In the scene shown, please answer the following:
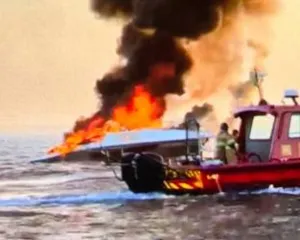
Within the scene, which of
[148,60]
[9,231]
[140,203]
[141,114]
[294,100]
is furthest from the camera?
[141,114]

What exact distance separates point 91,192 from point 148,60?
71.3 feet

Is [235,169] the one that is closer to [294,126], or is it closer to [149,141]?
[294,126]

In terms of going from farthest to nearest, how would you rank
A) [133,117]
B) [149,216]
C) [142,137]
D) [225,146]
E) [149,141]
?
[149,141] < [142,137] < [133,117] < [225,146] < [149,216]

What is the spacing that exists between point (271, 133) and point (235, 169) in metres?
1.97

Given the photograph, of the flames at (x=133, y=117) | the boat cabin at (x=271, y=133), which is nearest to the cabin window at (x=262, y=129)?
the boat cabin at (x=271, y=133)

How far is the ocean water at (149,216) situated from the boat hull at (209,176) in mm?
296

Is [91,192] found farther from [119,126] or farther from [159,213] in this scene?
[119,126]

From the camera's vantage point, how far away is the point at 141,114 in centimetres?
5703

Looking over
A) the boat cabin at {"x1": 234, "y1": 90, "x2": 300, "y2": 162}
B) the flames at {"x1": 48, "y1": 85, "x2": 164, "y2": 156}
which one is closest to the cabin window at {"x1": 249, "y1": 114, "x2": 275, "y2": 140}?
the boat cabin at {"x1": 234, "y1": 90, "x2": 300, "y2": 162}

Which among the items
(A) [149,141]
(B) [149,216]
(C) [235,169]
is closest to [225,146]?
(C) [235,169]

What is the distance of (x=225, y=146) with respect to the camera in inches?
1130

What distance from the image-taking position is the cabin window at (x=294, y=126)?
94.2ft

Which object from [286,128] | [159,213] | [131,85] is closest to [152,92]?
[131,85]

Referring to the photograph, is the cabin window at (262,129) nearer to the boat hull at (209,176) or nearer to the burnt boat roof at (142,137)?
the boat hull at (209,176)
